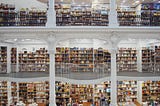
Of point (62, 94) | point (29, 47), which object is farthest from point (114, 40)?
point (29, 47)

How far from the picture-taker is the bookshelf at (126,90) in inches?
546

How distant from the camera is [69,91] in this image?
44.6 feet

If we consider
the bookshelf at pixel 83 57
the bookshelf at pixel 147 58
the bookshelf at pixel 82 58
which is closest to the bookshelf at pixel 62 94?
the bookshelf at pixel 83 57

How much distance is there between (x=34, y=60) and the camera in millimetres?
14055

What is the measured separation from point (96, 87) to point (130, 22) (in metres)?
4.13

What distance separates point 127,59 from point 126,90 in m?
1.73

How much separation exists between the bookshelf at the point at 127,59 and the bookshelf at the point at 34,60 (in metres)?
4.08

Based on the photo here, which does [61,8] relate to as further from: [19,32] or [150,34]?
[150,34]

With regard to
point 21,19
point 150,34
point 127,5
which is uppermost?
point 127,5

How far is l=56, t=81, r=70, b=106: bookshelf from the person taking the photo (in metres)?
13.5

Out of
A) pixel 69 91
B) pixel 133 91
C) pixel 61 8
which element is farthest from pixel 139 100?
pixel 61 8

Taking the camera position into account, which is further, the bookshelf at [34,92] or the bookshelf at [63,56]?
the bookshelf at [63,56]

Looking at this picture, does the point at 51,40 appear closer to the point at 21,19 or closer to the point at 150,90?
the point at 21,19

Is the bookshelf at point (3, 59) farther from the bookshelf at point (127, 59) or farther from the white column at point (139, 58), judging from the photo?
the white column at point (139, 58)
